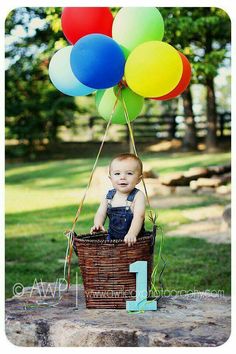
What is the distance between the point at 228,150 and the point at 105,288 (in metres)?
7.07

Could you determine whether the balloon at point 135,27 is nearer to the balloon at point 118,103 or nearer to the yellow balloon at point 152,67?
the yellow balloon at point 152,67

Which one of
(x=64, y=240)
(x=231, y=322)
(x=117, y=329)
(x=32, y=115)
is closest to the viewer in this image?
(x=117, y=329)

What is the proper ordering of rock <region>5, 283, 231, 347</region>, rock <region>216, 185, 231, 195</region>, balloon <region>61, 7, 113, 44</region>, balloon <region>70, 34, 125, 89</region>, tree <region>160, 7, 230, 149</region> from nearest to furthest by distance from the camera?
1. rock <region>5, 283, 231, 347</region>
2. balloon <region>70, 34, 125, 89</region>
3. balloon <region>61, 7, 113, 44</region>
4. tree <region>160, 7, 230, 149</region>
5. rock <region>216, 185, 231, 195</region>

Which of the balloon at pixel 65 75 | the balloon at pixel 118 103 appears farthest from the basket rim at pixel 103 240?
the balloon at pixel 65 75

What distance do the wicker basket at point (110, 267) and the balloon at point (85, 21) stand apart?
940mm

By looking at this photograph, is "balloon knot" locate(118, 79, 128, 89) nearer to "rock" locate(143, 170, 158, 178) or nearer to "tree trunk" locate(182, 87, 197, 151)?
"rock" locate(143, 170, 158, 178)

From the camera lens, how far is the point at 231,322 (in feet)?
9.02

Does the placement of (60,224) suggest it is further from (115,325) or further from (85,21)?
(115,325)

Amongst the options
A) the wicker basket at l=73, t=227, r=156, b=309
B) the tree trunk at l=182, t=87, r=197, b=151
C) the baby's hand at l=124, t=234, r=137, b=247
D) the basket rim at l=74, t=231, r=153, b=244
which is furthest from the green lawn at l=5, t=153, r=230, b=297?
the baby's hand at l=124, t=234, r=137, b=247

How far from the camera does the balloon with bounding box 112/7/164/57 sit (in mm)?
2818

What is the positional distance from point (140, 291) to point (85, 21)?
123 centimetres

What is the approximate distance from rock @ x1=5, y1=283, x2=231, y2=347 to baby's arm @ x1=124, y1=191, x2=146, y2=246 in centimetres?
33

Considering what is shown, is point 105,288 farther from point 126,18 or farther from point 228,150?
point 228,150
